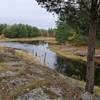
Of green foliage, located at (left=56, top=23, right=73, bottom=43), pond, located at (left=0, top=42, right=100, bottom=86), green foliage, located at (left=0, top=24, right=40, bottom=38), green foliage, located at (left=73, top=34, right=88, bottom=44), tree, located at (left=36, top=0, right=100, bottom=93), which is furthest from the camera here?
green foliage, located at (left=0, top=24, right=40, bottom=38)

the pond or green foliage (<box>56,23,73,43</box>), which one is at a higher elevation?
green foliage (<box>56,23,73,43</box>)

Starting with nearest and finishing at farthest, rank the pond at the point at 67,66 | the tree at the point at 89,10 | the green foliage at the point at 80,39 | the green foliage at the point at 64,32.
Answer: the tree at the point at 89,10 < the pond at the point at 67,66 < the green foliage at the point at 80,39 < the green foliage at the point at 64,32

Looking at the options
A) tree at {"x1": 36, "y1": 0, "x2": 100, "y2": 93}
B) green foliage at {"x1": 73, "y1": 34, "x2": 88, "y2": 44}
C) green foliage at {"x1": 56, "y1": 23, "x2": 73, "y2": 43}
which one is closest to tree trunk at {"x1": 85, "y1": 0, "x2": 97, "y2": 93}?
tree at {"x1": 36, "y1": 0, "x2": 100, "y2": 93}

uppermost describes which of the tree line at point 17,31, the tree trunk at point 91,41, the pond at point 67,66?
the tree trunk at point 91,41

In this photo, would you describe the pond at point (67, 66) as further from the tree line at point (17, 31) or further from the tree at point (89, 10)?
the tree line at point (17, 31)

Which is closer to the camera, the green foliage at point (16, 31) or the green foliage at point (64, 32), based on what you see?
the green foliage at point (64, 32)

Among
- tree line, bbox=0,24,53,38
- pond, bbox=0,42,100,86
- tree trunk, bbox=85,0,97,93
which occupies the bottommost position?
pond, bbox=0,42,100,86

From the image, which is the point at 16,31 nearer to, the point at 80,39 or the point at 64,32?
the point at 64,32

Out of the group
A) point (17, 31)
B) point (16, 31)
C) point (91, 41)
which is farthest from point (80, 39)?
point (17, 31)

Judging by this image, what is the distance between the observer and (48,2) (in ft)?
60.1

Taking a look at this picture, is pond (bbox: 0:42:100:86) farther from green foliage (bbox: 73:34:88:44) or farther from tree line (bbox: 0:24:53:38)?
tree line (bbox: 0:24:53:38)

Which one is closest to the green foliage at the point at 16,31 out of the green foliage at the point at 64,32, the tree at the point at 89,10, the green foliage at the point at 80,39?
the green foliage at the point at 64,32

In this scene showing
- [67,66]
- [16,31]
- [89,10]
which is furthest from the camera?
[16,31]

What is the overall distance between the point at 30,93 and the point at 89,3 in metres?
7.06
